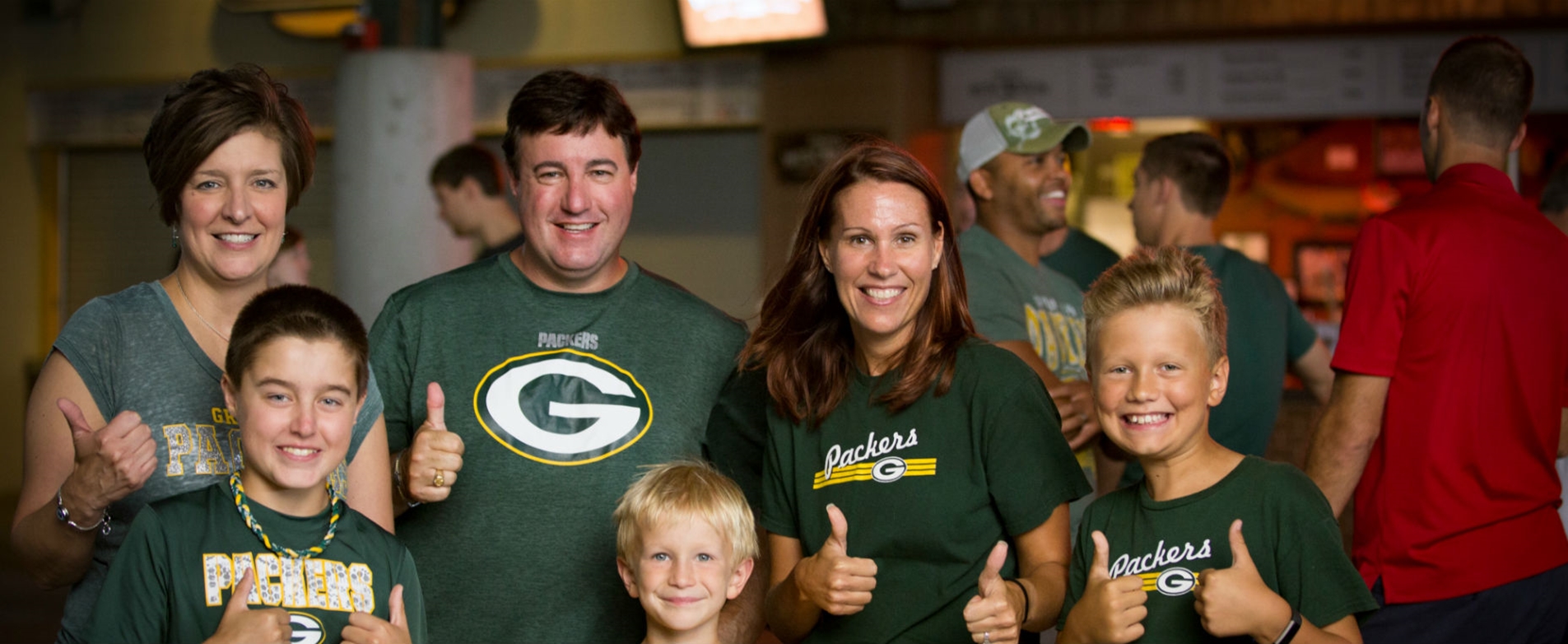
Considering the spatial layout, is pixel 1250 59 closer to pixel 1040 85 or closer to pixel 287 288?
pixel 1040 85

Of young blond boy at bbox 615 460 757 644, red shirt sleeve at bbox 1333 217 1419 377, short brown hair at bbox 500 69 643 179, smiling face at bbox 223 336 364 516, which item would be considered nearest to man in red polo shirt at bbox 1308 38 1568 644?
red shirt sleeve at bbox 1333 217 1419 377

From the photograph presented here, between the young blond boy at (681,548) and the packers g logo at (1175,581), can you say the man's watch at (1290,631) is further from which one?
the young blond boy at (681,548)

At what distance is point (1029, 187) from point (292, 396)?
231cm

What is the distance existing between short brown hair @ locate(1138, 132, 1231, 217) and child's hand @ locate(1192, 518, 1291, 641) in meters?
2.57

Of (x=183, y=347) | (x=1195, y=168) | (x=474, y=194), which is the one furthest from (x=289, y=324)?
(x=474, y=194)

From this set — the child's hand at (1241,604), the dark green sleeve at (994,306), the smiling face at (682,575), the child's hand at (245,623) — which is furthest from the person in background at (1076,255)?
the child's hand at (245,623)

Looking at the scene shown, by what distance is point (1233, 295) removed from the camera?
4.18m

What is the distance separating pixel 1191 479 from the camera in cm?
224

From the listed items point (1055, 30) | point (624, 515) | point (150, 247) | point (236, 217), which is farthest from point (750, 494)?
point (150, 247)

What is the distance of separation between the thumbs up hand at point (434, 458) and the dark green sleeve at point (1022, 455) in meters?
0.92

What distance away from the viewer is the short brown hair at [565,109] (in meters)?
2.52

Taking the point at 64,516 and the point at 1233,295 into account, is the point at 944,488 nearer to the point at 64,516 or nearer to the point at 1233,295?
the point at 64,516

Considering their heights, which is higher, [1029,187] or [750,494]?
[1029,187]

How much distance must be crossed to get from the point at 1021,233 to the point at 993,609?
1904 millimetres
